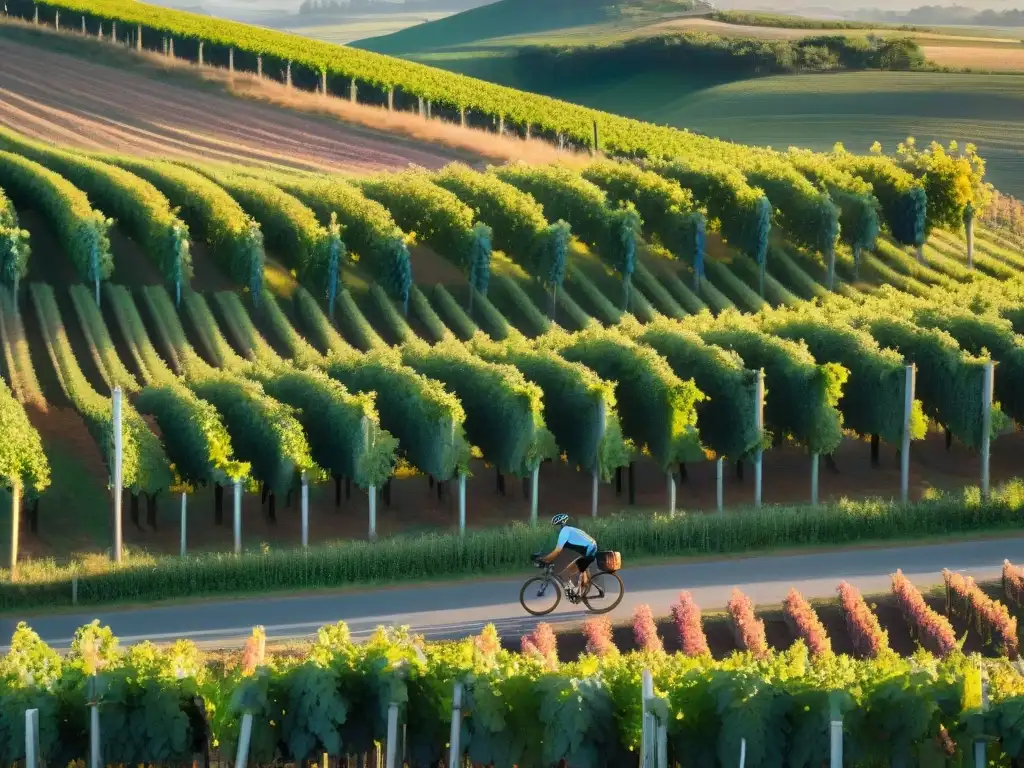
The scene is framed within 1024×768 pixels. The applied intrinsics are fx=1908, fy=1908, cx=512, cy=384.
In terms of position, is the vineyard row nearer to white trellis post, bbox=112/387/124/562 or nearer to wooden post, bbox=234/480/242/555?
white trellis post, bbox=112/387/124/562

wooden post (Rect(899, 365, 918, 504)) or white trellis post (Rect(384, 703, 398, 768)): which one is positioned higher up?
wooden post (Rect(899, 365, 918, 504))

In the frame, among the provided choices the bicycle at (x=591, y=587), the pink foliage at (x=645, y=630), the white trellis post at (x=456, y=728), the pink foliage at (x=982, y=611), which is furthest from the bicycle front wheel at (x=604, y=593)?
the white trellis post at (x=456, y=728)

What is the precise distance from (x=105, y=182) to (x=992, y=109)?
64731 millimetres

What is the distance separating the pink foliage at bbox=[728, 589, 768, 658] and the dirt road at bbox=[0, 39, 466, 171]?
51.7m

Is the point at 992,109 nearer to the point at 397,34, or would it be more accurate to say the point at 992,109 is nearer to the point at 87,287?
the point at 397,34

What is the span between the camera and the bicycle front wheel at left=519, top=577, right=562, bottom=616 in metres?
36.3

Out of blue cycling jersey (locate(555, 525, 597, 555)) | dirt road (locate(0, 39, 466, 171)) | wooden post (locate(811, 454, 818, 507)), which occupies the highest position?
dirt road (locate(0, 39, 466, 171))

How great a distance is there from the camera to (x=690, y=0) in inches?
6078

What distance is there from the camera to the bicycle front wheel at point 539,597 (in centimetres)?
3628

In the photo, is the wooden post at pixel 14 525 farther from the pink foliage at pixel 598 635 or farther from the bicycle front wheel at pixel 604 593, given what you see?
the pink foliage at pixel 598 635

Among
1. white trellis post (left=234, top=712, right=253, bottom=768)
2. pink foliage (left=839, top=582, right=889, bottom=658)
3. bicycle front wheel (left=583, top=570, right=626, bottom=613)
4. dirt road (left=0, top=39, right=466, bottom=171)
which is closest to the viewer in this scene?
white trellis post (left=234, top=712, right=253, bottom=768)

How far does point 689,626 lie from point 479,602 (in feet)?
18.4

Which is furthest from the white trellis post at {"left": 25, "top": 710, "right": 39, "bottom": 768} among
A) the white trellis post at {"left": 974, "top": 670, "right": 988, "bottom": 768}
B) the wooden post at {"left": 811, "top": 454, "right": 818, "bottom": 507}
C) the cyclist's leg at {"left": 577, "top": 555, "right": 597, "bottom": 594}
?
the wooden post at {"left": 811, "top": 454, "right": 818, "bottom": 507}

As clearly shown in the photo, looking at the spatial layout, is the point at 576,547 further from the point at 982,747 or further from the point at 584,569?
the point at 982,747
